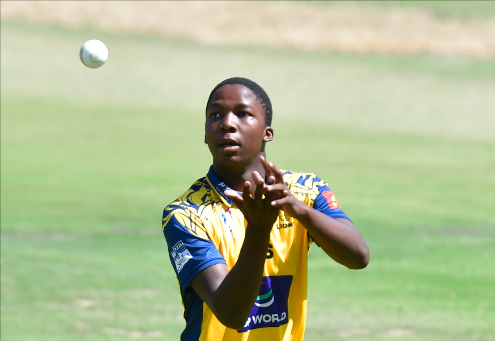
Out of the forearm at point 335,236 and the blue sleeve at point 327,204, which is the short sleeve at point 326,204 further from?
the forearm at point 335,236

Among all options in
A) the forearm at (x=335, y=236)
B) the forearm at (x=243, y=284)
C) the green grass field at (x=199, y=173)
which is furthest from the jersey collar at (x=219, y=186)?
the green grass field at (x=199, y=173)

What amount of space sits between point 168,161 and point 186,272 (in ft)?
56.2

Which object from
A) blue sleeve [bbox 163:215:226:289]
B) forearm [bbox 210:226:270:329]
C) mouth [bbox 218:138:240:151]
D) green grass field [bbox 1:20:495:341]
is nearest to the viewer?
forearm [bbox 210:226:270:329]

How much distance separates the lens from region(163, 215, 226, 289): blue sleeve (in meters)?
3.83

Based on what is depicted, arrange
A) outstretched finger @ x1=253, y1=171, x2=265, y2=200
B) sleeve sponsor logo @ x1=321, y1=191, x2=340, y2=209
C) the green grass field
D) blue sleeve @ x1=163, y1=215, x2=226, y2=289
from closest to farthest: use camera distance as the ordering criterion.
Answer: outstretched finger @ x1=253, y1=171, x2=265, y2=200
blue sleeve @ x1=163, y1=215, x2=226, y2=289
sleeve sponsor logo @ x1=321, y1=191, x2=340, y2=209
the green grass field

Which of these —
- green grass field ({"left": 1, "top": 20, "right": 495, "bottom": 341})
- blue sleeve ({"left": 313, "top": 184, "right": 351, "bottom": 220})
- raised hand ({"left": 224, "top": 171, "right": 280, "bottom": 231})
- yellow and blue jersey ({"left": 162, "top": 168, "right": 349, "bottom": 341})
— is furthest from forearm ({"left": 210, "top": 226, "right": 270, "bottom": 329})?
green grass field ({"left": 1, "top": 20, "right": 495, "bottom": 341})

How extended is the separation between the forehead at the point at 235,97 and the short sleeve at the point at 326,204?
50cm

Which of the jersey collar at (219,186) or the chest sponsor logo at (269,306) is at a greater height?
the jersey collar at (219,186)

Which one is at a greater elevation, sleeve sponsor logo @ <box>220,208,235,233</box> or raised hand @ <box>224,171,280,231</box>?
sleeve sponsor logo @ <box>220,208,235,233</box>

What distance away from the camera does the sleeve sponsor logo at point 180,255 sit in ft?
12.8

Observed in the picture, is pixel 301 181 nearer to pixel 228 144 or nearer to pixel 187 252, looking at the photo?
pixel 228 144

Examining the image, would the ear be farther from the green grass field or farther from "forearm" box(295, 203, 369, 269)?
the green grass field

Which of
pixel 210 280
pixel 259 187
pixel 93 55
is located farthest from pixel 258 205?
pixel 93 55

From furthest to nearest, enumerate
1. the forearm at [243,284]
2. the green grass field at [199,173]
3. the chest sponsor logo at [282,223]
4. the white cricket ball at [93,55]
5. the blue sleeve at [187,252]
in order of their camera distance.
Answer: the green grass field at [199,173], the white cricket ball at [93,55], the chest sponsor logo at [282,223], the blue sleeve at [187,252], the forearm at [243,284]
